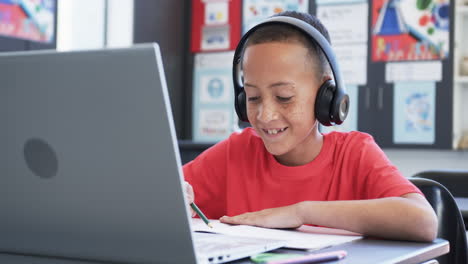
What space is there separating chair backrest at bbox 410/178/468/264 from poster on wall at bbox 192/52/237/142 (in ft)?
11.6

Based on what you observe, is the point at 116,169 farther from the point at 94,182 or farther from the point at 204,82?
the point at 204,82

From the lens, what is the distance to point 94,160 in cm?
68

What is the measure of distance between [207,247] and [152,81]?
26 centimetres

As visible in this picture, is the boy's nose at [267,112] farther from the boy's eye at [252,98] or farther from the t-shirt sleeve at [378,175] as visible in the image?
the t-shirt sleeve at [378,175]

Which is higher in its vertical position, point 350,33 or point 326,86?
point 350,33

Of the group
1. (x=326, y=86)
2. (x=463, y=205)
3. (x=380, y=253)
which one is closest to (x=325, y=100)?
(x=326, y=86)

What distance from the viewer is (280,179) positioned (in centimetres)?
133

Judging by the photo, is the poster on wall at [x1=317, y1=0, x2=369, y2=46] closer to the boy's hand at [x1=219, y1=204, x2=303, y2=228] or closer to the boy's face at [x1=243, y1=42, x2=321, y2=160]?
the boy's face at [x1=243, y1=42, x2=321, y2=160]

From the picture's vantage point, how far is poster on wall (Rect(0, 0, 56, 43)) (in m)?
3.52

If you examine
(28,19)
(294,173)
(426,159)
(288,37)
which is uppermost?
(28,19)

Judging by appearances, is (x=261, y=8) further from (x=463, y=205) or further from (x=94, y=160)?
(x=94, y=160)

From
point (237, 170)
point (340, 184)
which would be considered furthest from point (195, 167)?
point (340, 184)

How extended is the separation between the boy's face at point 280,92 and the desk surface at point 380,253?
35cm

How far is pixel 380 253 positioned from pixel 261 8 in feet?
13.1
